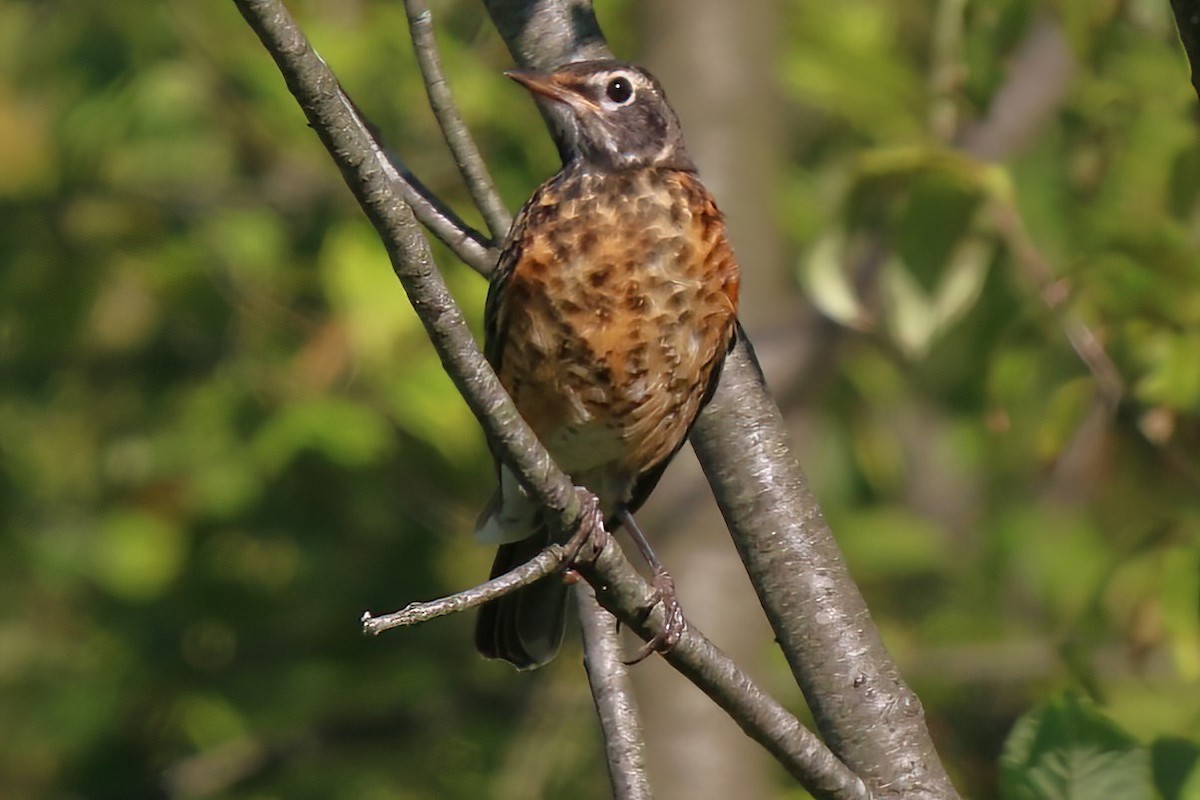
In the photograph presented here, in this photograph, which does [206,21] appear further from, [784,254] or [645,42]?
[784,254]

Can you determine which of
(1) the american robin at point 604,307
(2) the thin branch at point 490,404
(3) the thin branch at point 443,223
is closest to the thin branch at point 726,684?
(2) the thin branch at point 490,404

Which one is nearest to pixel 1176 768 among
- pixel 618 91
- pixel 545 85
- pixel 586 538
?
pixel 586 538

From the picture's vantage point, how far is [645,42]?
587cm

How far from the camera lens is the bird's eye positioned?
3.95 meters

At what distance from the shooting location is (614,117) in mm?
4008

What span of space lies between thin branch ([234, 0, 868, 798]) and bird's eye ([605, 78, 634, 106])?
4.77 ft

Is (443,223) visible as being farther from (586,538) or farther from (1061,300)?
(1061,300)

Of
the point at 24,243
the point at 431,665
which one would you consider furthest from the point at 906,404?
the point at 24,243

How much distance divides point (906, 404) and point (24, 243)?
18.7 ft

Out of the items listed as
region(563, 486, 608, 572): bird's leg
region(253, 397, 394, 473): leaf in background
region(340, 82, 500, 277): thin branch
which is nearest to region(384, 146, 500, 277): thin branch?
region(340, 82, 500, 277): thin branch

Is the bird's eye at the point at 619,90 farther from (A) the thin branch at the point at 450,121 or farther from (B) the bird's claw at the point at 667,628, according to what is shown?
(B) the bird's claw at the point at 667,628

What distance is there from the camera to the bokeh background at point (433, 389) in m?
4.63

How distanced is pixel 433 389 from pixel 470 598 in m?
3.20

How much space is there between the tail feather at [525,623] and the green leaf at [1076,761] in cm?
138
